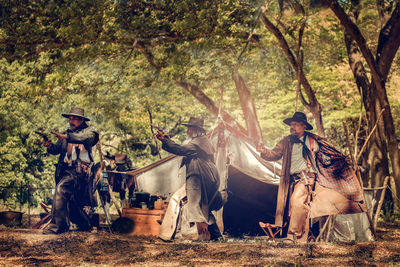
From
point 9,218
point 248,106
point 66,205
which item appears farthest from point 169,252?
point 248,106

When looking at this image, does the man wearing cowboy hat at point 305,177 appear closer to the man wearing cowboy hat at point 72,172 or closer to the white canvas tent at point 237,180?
the white canvas tent at point 237,180

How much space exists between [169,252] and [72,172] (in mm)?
2746

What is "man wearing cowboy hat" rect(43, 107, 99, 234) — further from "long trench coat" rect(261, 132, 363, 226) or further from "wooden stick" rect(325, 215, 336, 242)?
"wooden stick" rect(325, 215, 336, 242)

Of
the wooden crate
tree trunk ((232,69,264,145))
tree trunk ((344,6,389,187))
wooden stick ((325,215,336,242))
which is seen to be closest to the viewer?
wooden stick ((325,215,336,242))

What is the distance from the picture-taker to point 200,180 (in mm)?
8445

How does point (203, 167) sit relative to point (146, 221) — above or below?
above

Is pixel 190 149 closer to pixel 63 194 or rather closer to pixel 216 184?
pixel 216 184

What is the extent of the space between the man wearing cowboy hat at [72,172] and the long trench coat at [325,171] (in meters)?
3.39

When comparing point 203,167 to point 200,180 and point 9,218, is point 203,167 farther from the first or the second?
point 9,218

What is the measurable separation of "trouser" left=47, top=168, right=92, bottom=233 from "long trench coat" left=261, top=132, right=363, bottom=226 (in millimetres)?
3631

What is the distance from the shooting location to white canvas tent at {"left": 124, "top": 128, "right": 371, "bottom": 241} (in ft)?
29.8

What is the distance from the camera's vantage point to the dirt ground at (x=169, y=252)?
6.15 meters

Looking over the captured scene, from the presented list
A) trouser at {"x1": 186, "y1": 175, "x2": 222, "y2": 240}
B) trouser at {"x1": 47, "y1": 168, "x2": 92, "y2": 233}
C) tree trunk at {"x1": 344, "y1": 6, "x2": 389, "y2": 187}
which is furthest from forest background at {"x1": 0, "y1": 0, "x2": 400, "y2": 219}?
trouser at {"x1": 47, "y1": 168, "x2": 92, "y2": 233}

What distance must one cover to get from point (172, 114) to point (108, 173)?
31.1 feet
